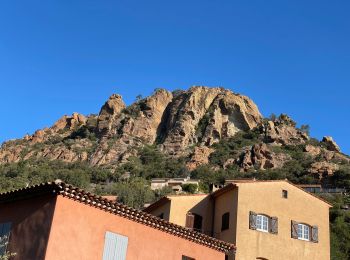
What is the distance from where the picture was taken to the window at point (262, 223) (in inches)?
1273

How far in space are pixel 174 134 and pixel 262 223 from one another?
330 ft

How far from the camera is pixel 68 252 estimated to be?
19.1m

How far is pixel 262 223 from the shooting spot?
107 feet

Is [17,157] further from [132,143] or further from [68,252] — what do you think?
[68,252]

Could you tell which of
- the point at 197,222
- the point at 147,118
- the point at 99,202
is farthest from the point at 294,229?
the point at 147,118

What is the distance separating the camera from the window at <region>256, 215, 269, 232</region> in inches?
1273

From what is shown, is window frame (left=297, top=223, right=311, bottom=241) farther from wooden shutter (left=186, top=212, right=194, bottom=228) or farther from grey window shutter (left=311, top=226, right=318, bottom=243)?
wooden shutter (left=186, top=212, right=194, bottom=228)

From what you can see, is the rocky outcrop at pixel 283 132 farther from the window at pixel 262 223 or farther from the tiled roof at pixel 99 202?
the tiled roof at pixel 99 202

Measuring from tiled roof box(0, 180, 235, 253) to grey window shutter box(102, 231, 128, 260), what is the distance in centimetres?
97

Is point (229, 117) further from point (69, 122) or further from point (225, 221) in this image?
point (225, 221)

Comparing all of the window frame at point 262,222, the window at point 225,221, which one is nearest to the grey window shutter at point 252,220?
the window frame at point 262,222

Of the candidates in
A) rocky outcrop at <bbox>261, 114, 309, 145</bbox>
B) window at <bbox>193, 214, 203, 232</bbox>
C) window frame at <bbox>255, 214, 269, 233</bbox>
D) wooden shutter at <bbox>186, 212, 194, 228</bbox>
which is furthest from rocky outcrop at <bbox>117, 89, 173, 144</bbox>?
window frame at <bbox>255, 214, 269, 233</bbox>

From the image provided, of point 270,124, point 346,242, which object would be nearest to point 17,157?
point 270,124

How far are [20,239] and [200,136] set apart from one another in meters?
116
